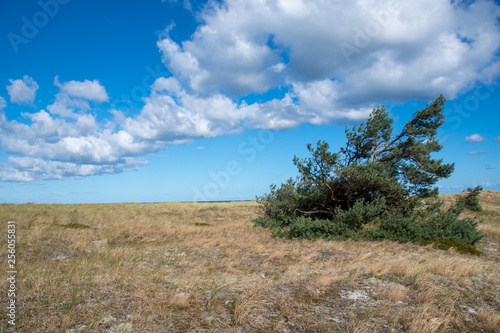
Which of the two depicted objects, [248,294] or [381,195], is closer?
[248,294]

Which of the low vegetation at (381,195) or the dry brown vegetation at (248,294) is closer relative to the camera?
the dry brown vegetation at (248,294)

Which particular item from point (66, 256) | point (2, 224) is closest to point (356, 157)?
point (66, 256)

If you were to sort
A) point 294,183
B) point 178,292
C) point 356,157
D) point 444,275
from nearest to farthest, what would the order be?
point 178,292 → point 444,275 → point 356,157 → point 294,183

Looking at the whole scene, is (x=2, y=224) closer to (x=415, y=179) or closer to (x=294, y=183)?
(x=294, y=183)

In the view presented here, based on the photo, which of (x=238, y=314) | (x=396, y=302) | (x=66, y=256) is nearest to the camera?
(x=238, y=314)

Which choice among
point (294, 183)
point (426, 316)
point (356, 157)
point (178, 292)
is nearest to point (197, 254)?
point (178, 292)

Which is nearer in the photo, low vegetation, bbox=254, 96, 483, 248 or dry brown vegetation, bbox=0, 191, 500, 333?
dry brown vegetation, bbox=0, 191, 500, 333

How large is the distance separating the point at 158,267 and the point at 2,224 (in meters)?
12.0

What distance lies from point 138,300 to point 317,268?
5.02 meters

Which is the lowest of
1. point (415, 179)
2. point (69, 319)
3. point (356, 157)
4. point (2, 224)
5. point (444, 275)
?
point (444, 275)

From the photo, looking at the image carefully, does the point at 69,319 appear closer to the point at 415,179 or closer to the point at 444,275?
the point at 444,275

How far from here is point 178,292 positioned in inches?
223

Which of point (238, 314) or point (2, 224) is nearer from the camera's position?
point (238, 314)

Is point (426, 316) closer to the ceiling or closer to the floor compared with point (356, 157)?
closer to the floor
